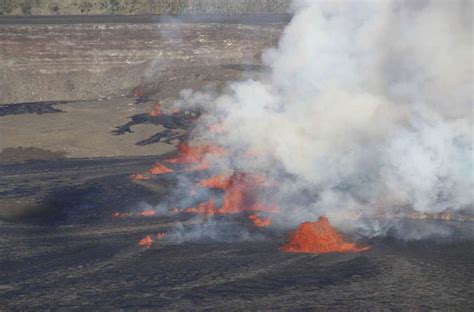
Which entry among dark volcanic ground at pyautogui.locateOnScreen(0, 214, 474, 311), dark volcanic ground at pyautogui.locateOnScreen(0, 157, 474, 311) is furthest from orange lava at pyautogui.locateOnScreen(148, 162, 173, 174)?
dark volcanic ground at pyautogui.locateOnScreen(0, 214, 474, 311)

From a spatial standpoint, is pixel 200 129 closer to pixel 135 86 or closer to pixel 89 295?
pixel 135 86

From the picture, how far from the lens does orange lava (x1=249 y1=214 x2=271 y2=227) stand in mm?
30547

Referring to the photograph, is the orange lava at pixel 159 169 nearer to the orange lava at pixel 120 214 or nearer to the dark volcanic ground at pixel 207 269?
the orange lava at pixel 120 214

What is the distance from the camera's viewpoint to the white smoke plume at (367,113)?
30469mm

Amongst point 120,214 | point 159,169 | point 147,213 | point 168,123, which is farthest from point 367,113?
point 168,123

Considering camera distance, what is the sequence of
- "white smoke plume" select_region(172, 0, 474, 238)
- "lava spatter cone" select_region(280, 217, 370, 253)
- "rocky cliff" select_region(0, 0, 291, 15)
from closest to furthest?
"lava spatter cone" select_region(280, 217, 370, 253) < "white smoke plume" select_region(172, 0, 474, 238) < "rocky cliff" select_region(0, 0, 291, 15)

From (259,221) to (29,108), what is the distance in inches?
1238

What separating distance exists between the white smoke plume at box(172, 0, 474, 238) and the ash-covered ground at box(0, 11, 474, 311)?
219cm

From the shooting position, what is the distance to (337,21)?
38.4 metres

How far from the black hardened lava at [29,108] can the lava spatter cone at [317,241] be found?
32700 millimetres

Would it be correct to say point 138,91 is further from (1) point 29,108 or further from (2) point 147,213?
(2) point 147,213

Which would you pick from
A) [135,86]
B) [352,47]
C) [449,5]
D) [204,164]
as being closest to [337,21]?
[352,47]

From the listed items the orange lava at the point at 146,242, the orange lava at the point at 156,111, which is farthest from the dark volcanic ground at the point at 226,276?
the orange lava at the point at 156,111

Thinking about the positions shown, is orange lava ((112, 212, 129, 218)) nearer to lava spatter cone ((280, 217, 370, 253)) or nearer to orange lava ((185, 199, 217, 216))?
orange lava ((185, 199, 217, 216))
